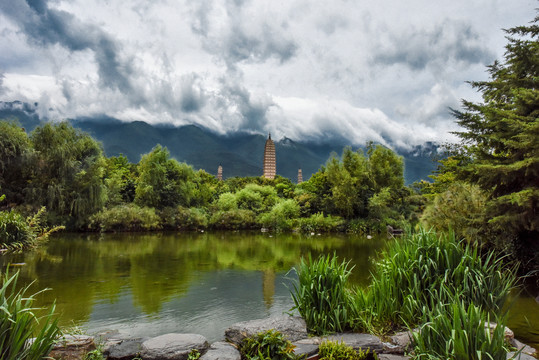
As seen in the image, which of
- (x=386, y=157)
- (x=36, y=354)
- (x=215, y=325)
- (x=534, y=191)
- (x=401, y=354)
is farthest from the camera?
(x=386, y=157)

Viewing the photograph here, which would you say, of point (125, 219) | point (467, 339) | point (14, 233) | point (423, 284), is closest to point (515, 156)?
point (423, 284)

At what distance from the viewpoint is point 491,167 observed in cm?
741

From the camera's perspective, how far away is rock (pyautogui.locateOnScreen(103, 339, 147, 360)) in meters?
3.92

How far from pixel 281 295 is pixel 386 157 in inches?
1061

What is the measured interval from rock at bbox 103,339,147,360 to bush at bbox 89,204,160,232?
61.3 ft

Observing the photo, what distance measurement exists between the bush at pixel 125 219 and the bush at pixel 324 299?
64.1 feet

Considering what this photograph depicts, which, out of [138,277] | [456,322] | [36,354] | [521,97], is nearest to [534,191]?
[521,97]

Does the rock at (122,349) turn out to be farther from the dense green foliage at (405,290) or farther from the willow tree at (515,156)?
the willow tree at (515,156)

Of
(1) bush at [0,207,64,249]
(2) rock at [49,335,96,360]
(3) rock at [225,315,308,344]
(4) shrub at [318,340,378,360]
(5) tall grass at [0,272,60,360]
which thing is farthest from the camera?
(1) bush at [0,207,64,249]

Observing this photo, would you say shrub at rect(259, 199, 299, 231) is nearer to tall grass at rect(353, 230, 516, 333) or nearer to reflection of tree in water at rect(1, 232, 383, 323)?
reflection of tree in water at rect(1, 232, 383, 323)

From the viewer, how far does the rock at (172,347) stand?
3.81 metres

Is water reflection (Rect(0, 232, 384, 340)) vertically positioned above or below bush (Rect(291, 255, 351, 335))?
below

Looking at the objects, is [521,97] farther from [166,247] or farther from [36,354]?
[166,247]

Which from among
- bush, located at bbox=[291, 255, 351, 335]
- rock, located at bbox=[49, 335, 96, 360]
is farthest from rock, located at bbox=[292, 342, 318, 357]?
rock, located at bbox=[49, 335, 96, 360]
